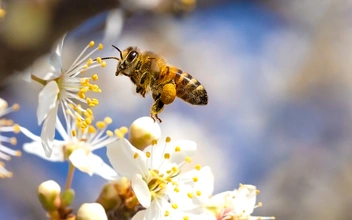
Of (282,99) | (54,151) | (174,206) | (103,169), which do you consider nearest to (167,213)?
(174,206)

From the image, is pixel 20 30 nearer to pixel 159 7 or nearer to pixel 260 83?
pixel 159 7

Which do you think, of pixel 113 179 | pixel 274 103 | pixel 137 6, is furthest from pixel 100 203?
pixel 274 103

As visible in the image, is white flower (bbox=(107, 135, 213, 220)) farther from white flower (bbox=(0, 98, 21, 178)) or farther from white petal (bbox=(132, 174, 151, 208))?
white flower (bbox=(0, 98, 21, 178))

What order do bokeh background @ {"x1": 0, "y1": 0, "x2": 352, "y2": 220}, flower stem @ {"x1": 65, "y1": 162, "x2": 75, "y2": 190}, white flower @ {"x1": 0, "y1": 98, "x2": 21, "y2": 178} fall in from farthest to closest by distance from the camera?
bokeh background @ {"x1": 0, "y1": 0, "x2": 352, "y2": 220} < flower stem @ {"x1": 65, "y1": 162, "x2": 75, "y2": 190} < white flower @ {"x1": 0, "y1": 98, "x2": 21, "y2": 178}

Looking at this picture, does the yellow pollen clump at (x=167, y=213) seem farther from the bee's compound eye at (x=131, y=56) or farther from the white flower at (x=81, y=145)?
the bee's compound eye at (x=131, y=56)

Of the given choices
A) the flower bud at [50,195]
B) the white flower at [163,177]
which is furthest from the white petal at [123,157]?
the flower bud at [50,195]

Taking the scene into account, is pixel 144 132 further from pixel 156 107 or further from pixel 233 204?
pixel 233 204

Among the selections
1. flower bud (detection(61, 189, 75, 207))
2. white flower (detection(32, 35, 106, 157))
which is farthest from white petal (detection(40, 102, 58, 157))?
flower bud (detection(61, 189, 75, 207))
